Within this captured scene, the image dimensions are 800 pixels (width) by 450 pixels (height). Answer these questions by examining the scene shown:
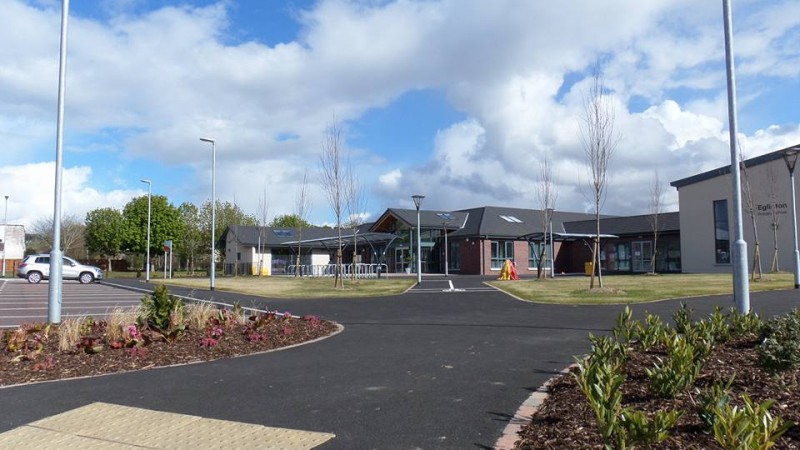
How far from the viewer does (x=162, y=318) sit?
9.46 meters

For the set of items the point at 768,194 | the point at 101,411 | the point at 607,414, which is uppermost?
the point at 768,194

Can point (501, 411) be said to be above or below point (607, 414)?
below

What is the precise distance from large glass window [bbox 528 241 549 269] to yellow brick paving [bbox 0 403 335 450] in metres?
41.3

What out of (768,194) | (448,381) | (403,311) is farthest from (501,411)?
(768,194)

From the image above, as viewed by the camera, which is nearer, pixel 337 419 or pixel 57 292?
pixel 337 419

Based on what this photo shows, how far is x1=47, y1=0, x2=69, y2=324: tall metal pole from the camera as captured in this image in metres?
10.1

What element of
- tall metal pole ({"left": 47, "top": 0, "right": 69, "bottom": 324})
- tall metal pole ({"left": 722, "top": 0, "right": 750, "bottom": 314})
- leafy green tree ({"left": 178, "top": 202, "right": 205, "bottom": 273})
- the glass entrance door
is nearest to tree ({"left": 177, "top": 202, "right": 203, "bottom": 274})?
leafy green tree ({"left": 178, "top": 202, "right": 205, "bottom": 273})

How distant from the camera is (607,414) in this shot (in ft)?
13.2

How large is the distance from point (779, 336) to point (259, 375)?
5.84 m

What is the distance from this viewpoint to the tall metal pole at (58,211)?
10094mm

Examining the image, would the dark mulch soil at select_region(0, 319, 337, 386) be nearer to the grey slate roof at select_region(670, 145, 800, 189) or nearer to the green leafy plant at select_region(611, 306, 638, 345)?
the green leafy plant at select_region(611, 306, 638, 345)

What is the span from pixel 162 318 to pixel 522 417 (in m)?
6.33

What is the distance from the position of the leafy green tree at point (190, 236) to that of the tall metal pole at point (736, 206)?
225ft

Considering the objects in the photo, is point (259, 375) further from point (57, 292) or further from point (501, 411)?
point (57, 292)
